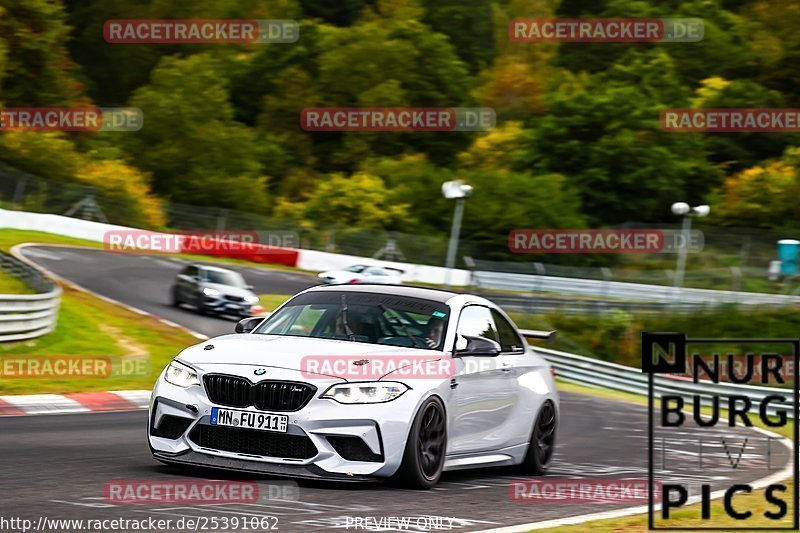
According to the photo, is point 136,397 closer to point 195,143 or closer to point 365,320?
point 365,320

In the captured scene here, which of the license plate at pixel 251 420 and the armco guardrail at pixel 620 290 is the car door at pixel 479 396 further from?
the armco guardrail at pixel 620 290

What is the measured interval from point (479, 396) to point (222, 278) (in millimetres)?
23187

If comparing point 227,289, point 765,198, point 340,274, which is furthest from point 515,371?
point 765,198

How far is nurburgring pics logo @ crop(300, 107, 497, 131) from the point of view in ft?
266

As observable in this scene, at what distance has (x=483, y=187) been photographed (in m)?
70.6

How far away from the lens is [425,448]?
900cm

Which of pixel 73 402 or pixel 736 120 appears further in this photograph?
pixel 736 120

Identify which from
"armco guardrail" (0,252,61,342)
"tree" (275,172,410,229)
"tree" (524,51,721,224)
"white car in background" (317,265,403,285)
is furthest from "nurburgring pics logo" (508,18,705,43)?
"armco guardrail" (0,252,61,342)

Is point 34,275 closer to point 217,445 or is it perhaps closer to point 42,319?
point 42,319

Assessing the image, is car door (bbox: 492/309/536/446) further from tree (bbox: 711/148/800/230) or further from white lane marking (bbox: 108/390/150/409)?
tree (bbox: 711/148/800/230)

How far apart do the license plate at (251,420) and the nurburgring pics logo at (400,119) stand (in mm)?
71885

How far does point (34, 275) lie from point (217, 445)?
16473 millimetres

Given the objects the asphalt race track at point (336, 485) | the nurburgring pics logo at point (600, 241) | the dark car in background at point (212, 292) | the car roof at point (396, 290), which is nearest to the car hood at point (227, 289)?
the dark car in background at point (212, 292)

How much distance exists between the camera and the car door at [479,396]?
31.4 ft
